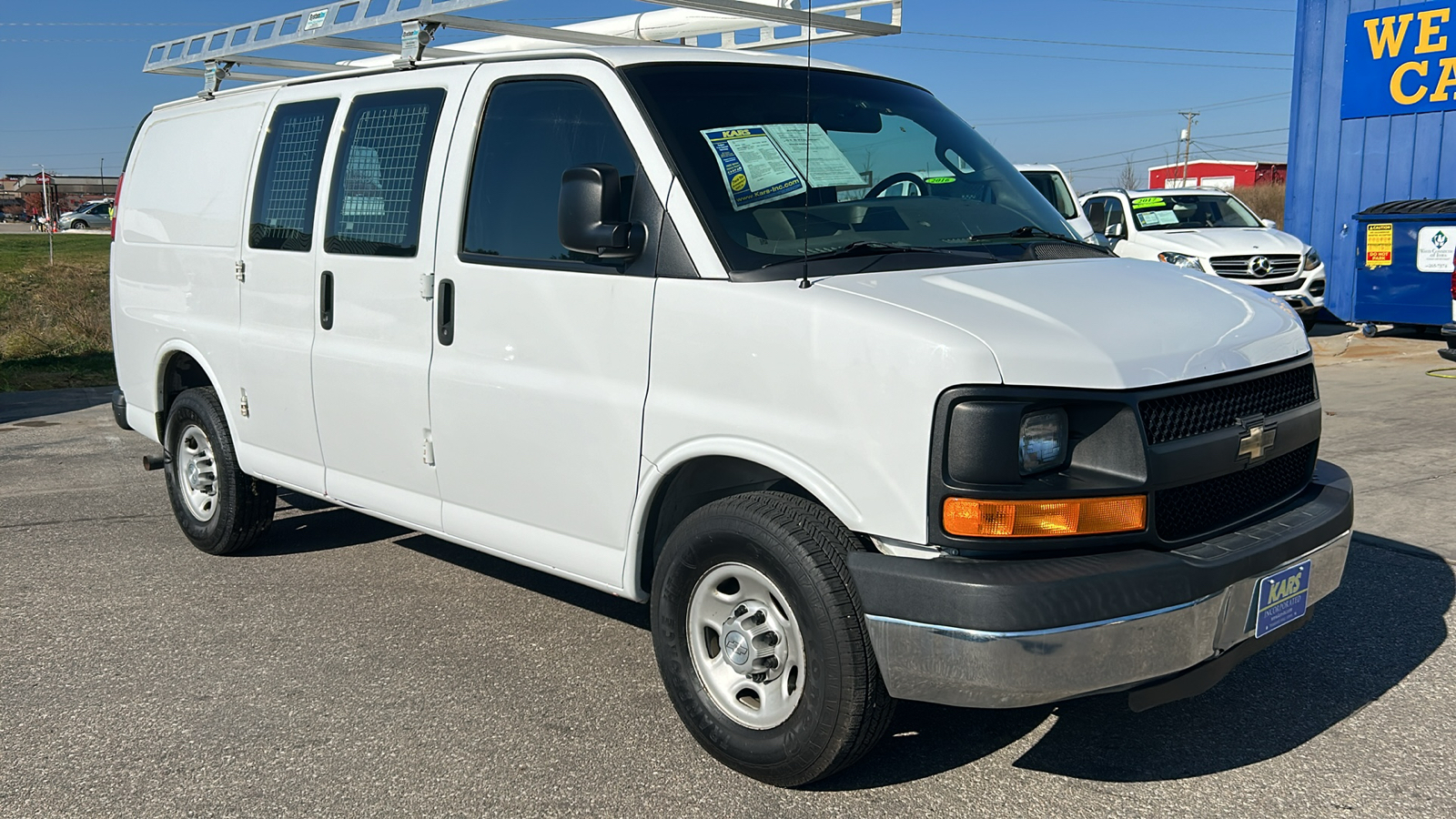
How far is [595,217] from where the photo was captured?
11.8 feet

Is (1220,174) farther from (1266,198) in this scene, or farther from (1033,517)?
(1033,517)

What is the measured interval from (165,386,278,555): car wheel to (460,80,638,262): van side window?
2.16 meters

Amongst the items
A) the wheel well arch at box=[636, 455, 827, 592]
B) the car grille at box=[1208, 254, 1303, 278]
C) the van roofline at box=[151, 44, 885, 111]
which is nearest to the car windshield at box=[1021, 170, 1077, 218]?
the car grille at box=[1208, 254, 1303, 278]

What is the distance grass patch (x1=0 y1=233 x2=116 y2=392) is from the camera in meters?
12.6

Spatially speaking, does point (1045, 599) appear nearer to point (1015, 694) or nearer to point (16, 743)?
point (1015, 694)

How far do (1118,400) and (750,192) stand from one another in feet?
4.19

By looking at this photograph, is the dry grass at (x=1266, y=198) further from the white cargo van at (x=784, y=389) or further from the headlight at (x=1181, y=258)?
the white cargo van at (x=784, y=389)

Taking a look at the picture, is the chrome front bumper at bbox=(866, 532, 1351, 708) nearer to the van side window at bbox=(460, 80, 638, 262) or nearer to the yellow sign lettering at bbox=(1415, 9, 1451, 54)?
the van side window at bbox=(460, 80, 638, 262)

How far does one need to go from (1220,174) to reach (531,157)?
85513 mm

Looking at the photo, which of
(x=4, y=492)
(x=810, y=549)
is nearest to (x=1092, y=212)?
(x=4, y=492)

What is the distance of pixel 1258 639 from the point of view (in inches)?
134

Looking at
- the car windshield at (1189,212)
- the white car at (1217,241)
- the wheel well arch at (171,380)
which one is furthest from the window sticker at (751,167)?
the car windshield at (1189,212)

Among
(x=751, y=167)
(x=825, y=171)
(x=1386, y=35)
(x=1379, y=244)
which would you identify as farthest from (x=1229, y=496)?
(x=1386, y=35)

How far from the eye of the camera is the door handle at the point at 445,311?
170 inches
